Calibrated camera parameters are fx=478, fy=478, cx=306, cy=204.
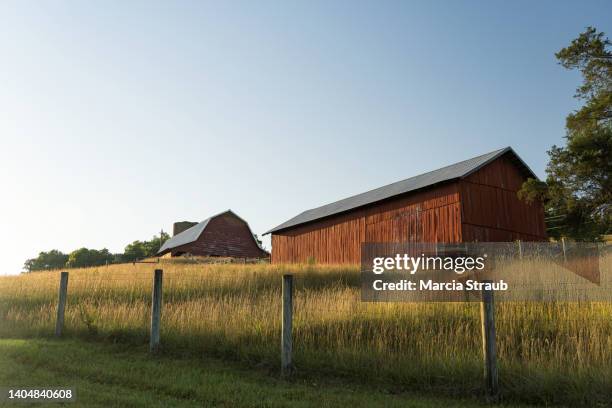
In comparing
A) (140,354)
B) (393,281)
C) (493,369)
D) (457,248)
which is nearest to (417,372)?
(493,369)

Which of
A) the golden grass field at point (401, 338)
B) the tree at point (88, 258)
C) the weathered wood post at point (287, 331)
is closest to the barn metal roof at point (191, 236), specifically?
the tree at point (88, 258)

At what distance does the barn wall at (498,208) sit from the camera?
22781 millimetres

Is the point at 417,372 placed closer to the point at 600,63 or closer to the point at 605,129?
the point at 605,129

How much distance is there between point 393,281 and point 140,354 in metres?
12.8

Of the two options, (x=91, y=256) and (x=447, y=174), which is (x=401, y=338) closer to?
(x=447, y=174)

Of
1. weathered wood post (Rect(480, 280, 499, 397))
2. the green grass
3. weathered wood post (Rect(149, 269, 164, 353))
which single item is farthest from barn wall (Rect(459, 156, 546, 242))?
the green grass

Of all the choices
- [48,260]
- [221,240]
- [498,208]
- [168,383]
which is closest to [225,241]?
[221,240]

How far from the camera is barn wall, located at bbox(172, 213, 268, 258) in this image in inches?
1821

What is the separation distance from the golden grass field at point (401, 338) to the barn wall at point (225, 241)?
32.7 meters

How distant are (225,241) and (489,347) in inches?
1660

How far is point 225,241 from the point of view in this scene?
47625 mm

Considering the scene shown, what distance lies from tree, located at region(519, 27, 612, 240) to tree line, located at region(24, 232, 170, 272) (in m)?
54.4

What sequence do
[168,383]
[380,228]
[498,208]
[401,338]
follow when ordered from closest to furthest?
1. [168,383]
2. [401,338]
3. [498,208]
4. [380,228]

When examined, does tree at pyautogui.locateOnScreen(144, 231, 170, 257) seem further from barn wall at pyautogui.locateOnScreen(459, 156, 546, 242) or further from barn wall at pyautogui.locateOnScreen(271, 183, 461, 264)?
barn wall at pyautogui.locateOnScreen(459, 156, 546, 242)
